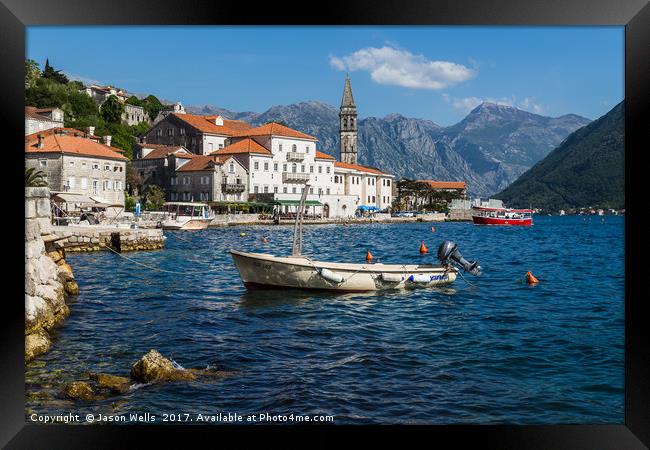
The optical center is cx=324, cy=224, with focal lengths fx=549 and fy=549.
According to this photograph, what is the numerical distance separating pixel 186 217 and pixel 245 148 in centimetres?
1379

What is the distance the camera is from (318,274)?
12.6m

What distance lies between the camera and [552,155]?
195ft

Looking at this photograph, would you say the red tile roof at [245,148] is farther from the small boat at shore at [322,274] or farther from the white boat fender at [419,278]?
the white boat fender at [419,278]

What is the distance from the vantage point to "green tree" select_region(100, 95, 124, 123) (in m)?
45.1

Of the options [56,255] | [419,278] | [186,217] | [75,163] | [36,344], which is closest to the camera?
[36,344]

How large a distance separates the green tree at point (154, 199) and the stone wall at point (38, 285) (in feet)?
111

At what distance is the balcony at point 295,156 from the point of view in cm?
5423

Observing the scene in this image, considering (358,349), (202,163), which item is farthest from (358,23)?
(202,163)

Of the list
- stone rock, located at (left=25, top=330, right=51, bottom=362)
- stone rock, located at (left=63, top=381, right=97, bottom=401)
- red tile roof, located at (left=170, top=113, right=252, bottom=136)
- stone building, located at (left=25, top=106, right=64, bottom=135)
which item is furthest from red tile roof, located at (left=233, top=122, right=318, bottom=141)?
stone rock, located at (left=63, top=381, right=97, bottom=401)

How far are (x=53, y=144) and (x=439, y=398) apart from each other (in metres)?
18.9

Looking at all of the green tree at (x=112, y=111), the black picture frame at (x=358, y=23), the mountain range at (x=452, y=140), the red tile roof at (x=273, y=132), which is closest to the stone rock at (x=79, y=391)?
the black picture frame at (x=358, y=23)

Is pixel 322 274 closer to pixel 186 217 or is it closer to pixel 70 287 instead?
pixel 70 287
